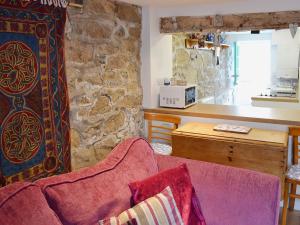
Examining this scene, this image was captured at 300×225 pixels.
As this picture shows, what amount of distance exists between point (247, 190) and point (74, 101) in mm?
1619

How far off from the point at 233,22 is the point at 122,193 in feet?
7.72

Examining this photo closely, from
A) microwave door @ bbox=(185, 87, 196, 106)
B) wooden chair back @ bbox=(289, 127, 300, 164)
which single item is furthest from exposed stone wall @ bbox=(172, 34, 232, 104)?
wooden chair back @ bbox=(289, 127, 300, 164)

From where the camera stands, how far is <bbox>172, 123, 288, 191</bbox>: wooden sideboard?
264 centimetres

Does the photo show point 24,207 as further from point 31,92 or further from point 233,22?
point 233,22

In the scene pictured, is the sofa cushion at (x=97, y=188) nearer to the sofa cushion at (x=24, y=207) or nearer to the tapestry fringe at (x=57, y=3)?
the sofa cushion at (x=24, y=207)

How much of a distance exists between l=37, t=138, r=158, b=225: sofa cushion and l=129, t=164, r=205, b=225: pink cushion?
0.23 ft

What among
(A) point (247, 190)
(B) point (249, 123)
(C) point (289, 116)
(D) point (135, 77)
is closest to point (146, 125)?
(D) point (135, 77)

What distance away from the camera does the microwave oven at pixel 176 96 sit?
138 inches

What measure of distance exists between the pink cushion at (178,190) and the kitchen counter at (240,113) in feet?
5.33

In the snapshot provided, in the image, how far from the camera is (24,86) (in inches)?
84.0

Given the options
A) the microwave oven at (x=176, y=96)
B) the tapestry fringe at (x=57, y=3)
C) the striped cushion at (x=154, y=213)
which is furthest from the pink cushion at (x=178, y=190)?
the microwave oven at (x=176, y=96)

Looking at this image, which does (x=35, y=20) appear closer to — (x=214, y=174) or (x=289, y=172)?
(x=214, y=174)

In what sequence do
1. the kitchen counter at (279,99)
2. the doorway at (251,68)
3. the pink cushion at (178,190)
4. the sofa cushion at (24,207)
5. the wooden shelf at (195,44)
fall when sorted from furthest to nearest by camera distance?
the doorway at (251,68)
the kitchen counter at (279,99)
the wooden shelf at (195,44)
the pink cushion at (178,190)
the sofa cushion at (24,207)

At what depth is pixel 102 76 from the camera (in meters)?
2.99
